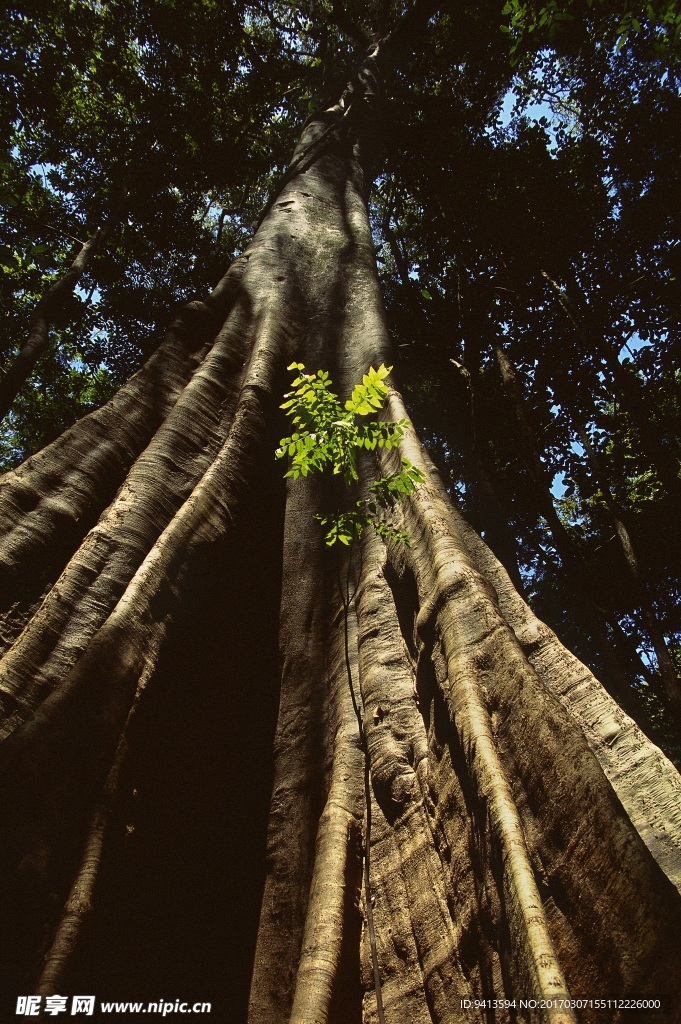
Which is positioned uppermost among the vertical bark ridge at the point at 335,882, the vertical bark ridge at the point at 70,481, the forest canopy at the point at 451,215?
the forest canopy at the point at 451,215

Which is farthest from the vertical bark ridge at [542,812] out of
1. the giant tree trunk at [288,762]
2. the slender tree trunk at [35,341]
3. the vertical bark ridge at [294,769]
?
the slender tree trunk at [35,341]

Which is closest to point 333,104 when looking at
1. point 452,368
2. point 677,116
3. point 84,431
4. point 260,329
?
point 452,368

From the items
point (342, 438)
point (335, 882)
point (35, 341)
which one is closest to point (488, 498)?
point (342, 438)

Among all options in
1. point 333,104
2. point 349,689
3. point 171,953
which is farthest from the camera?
point 333,104

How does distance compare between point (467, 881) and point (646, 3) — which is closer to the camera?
point (467, 881)

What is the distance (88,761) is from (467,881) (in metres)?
1.00

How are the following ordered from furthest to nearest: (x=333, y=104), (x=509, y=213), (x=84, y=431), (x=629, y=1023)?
(x=509, y=213) → (x=333, y=104) → (x=84, y=431) → (x=629, y=1023)

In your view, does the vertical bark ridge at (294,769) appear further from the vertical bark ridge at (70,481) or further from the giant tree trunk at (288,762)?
the vertical bark ridge at (70,481)

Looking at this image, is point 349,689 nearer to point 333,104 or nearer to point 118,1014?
point 118,1014

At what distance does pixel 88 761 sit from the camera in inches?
58.9

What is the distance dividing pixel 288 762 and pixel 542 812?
85 cm

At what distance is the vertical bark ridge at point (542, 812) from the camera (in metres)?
1.05

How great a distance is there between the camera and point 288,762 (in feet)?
6.09

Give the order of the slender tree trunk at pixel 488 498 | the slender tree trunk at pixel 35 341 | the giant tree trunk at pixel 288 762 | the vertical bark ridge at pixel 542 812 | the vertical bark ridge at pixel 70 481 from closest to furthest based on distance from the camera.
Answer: the vertical bark ridge at pixel 542 812
the giant tree trunk at pixel 288 762
the vertical bark ridge at pixel 70 481
the slender tree trunk at pixel 35 341
the slender tree trunk at pixel 488 498
